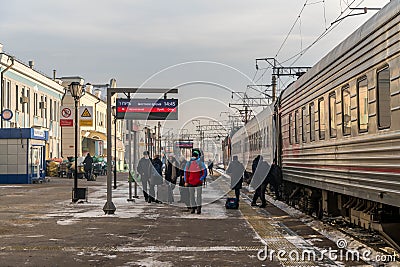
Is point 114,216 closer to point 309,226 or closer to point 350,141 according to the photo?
point 309,226

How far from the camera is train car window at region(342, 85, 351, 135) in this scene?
11383 millimetres

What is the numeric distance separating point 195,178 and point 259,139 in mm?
9259

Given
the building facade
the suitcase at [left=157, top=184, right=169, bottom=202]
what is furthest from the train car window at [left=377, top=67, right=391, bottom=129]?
the building facade

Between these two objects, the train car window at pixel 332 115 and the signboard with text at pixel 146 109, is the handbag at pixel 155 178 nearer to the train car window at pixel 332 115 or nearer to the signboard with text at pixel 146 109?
the signboard with text at pixel 146 109

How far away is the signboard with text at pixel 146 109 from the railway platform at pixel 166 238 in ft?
9.40

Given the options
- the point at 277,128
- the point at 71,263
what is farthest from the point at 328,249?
the point at 277,128

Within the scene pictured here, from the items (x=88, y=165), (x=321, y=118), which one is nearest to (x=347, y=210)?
(x=321, y=118)

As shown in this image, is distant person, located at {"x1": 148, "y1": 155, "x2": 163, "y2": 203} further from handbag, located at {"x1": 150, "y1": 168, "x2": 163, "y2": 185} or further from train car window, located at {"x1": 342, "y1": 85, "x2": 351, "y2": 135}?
train car window, located at {"x1": 342, "y1": 85, "x2": 351, "y2": 135}

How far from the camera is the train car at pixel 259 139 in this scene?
23.1 metres

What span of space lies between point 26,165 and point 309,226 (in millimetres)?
23849

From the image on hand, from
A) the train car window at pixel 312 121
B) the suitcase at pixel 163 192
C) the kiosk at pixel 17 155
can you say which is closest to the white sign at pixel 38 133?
the kiosk at pixel 17 155

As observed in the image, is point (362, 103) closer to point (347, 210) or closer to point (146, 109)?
point (347, 210)

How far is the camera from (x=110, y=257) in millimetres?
10523

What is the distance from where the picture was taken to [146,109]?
20.1m
